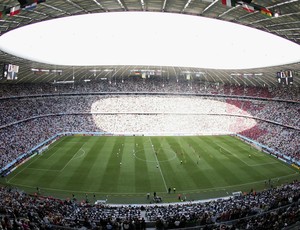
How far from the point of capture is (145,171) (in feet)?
124

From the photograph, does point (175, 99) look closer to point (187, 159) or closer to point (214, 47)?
point (214, 47)

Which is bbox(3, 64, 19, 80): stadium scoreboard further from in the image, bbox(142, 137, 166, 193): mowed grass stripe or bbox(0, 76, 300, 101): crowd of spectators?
bbox(0, 76, 300, 101): crowd of spectators

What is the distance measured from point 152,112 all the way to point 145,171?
3507cm

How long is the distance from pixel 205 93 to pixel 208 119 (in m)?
11.2

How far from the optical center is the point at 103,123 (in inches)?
2625

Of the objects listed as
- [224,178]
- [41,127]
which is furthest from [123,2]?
[41,127]

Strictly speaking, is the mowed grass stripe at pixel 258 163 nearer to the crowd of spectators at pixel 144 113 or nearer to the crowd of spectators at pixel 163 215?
the crowd of spectators at pixel 144 113

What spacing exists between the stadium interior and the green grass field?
4.94 feet

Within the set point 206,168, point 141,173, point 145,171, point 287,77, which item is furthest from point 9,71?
point 287,77

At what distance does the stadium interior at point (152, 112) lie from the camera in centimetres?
1980

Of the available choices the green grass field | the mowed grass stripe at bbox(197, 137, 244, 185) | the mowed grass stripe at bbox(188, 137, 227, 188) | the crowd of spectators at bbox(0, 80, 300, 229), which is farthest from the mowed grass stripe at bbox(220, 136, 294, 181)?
the mowed grass stripe at bbox(188, 137, 227, 188)

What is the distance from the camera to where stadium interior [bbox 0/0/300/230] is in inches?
779

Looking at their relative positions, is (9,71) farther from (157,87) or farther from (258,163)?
(157,87)

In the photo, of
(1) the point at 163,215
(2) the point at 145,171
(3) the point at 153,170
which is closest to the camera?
(1) the point at 163,215
